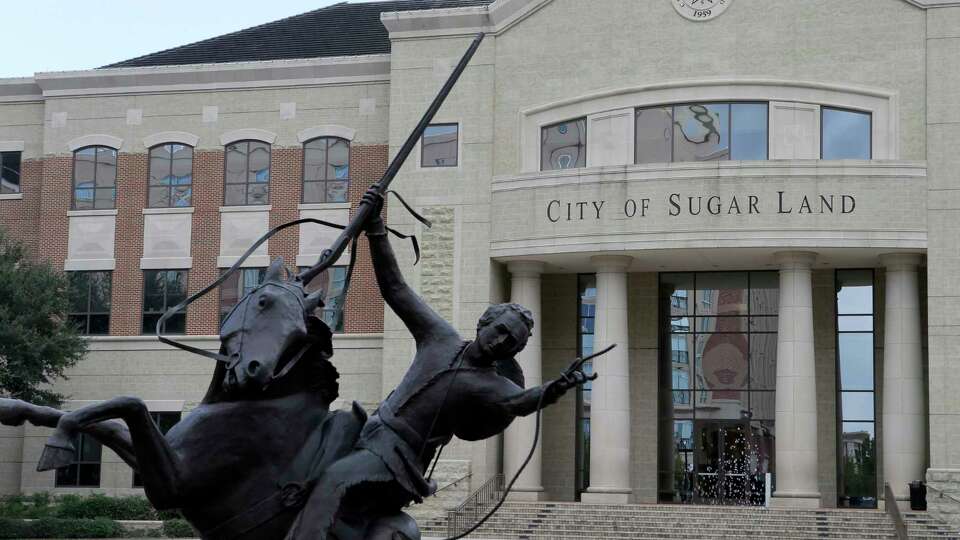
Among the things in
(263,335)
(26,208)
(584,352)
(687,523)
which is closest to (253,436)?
(263,335)

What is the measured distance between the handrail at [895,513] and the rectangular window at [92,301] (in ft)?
76.4

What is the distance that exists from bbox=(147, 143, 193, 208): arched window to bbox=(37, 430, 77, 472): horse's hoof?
36.3m

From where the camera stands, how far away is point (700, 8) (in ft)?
120

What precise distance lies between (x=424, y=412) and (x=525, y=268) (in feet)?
97.7

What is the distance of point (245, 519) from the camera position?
7.51 m

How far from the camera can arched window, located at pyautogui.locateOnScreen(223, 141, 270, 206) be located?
137 feet

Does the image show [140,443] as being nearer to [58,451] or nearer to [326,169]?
[58,451]

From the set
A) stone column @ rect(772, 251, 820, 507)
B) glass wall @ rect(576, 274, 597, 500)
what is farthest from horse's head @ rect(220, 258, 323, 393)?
glass wall @ rect(576, 274, 597, 500)

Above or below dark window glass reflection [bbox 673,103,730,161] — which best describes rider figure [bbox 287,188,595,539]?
below

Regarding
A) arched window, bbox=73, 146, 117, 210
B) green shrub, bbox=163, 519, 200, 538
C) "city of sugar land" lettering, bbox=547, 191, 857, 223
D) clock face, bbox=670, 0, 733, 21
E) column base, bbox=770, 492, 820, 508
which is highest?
clock face, bbox=670, 0, 733, 21

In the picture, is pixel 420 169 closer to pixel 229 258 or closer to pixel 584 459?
pixel 229 258

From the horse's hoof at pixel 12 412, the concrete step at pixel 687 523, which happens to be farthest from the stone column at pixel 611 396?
the horse's hoof at pixel 12 412

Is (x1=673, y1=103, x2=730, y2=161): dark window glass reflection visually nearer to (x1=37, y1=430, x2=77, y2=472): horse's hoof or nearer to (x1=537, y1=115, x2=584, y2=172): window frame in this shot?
(x1=537, y1=115, x2=584, y2=172): window frame

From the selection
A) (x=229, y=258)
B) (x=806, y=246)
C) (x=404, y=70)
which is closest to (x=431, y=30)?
(x=404, y=70)
